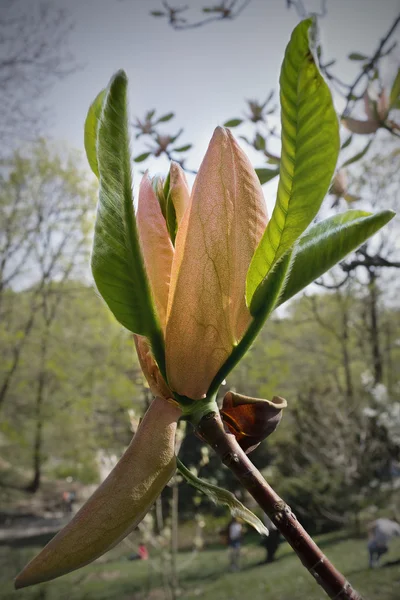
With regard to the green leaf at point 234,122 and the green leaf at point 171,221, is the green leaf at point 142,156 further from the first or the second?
the green leaf at point 171,221

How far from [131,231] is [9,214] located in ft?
28.7

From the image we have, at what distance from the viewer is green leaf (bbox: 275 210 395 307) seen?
25cm

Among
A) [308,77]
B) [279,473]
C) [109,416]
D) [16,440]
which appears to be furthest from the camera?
[109,416]

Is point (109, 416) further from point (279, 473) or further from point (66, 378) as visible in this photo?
point (279, 473)

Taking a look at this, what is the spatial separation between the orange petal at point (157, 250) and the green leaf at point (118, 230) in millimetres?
19

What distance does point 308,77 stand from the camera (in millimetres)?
202

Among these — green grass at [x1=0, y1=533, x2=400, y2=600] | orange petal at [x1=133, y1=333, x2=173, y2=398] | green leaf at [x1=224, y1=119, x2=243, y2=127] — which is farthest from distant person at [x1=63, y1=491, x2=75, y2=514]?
orange petal at [x1=133, y1=333, x2=173, y2=398]

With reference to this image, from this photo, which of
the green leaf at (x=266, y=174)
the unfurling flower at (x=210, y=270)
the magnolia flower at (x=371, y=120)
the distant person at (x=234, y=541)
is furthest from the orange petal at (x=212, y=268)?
the distant person at (x=234, y=541)

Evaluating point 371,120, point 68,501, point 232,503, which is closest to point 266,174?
point 371,120

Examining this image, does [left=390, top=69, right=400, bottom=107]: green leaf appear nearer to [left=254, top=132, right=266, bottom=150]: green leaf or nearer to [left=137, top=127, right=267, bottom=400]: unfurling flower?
[left=254, top=132, right=266, bottom=150]: green leaf

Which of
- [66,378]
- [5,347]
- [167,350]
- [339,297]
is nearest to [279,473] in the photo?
[339,297]

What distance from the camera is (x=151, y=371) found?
27 cm

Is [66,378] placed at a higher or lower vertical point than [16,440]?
higher

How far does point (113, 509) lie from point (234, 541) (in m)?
5.51
